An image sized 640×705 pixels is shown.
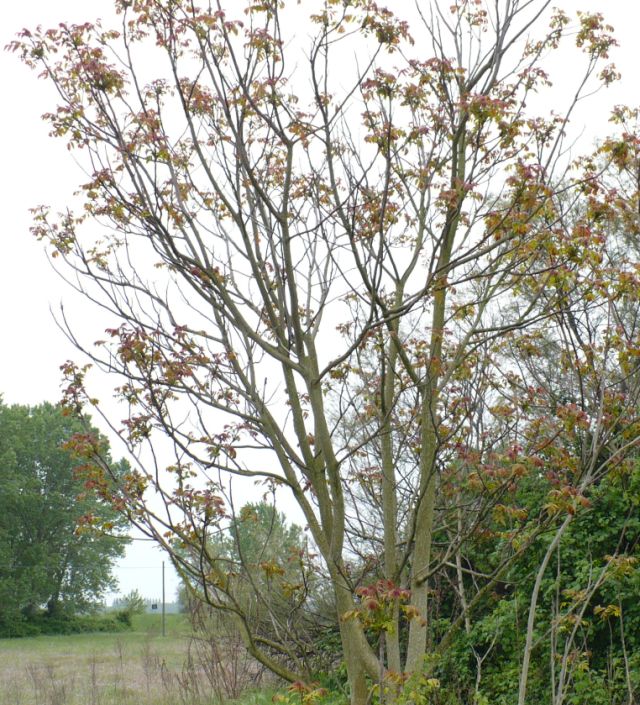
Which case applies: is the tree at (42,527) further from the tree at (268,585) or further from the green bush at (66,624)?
the tree at (268,585)

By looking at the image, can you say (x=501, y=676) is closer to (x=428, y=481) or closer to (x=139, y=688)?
(x=428, y=481)

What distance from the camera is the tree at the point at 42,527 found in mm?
41438

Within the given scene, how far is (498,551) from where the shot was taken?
820 centimetres

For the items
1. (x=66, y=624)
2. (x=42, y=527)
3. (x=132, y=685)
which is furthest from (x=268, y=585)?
(x=42, y=527)

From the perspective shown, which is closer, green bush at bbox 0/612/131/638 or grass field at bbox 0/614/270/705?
grass field at bbox 0/614/270/705

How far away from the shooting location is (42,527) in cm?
4312

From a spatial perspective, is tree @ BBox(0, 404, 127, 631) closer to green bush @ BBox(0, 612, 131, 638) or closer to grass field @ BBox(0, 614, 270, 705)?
green bush @ BBox(0, 612, 131, 638)

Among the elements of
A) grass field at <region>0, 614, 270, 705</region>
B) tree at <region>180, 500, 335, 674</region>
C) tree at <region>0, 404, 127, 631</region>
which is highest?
tree at <region>0, 404, 127, 631</region>

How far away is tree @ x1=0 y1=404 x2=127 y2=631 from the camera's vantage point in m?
41.4

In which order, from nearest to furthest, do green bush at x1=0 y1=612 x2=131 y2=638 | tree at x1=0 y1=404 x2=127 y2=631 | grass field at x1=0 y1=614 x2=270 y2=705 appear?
grass field at x1=0 y1=614 x2=270 y2=705, green bush at x1=0 y1=612 x2=131 y2=638, tree at x1=0 y1=404 x2=127 y2=631

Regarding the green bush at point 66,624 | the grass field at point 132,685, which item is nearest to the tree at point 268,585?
the grass field at point 132,685

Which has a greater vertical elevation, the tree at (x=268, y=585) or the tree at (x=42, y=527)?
the tree at (x=42, y=527)

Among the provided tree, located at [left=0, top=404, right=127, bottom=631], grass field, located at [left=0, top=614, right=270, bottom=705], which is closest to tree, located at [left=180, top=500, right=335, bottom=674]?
grass field, located at [left=0, top=614, right=270, bottom=705]

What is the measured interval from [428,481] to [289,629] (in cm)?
121
